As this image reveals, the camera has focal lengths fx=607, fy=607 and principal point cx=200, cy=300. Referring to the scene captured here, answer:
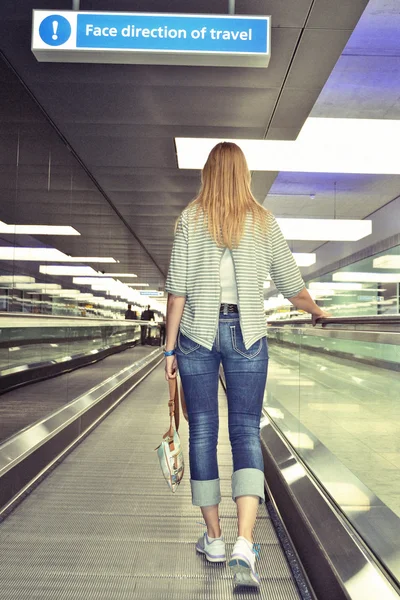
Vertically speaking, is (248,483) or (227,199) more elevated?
(227,199)

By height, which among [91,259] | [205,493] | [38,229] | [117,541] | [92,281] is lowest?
[117,541]

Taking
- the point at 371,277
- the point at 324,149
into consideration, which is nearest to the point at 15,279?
the point at 324,149

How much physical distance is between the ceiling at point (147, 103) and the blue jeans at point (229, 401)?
2.70 m

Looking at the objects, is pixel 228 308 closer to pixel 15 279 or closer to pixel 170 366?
pixel 170 366

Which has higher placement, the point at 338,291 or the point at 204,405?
the point at 338,291

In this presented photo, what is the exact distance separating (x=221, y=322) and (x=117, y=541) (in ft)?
3.96

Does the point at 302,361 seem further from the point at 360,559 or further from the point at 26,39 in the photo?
the point at 26,39

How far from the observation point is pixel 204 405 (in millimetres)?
2479

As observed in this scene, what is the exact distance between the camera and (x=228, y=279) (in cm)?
246

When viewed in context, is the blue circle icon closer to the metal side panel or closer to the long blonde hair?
the long blonde hair

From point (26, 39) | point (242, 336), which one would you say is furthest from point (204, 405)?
point (26, 39)

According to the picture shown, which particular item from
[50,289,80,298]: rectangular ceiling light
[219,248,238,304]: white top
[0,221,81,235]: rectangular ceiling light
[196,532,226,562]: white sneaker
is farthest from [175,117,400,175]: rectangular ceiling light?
[196,532,226,562]: white sneaker

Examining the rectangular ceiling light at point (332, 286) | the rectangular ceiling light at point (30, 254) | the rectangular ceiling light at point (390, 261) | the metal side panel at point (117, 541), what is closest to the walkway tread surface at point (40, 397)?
the metal side panel at point (117, 541)

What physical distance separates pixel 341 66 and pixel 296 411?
16.6 ft
